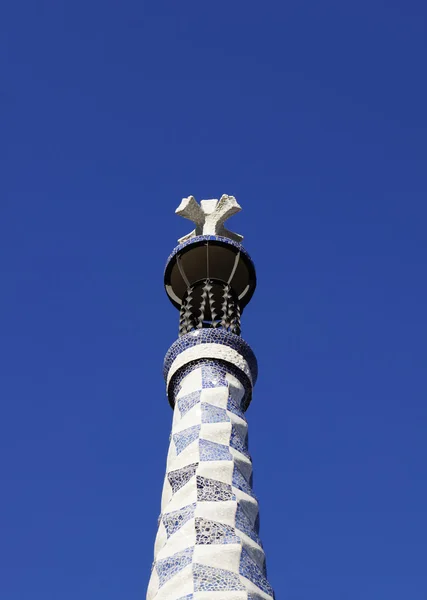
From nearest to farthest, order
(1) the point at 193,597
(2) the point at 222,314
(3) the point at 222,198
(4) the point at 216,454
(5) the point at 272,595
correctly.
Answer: (1) the point at 193,597 → (5) the point at 272,595 → (4) the point at 216,454 → (2) the point at 222,314 → (3) the point at 222,198

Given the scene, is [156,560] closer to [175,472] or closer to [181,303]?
[175,472]

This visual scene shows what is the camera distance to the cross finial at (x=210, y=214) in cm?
711

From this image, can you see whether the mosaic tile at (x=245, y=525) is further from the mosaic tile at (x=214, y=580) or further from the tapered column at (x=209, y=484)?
the mosaic tile at (x=214, y=580)

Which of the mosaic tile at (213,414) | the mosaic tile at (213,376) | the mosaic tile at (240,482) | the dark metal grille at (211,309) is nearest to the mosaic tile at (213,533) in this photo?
the mosaic tile at (240,482)

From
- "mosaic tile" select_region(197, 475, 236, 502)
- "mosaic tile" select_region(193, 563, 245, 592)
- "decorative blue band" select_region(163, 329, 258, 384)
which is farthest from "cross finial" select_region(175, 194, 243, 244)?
"mosaic tile" select_region(193, 563, 245, 592)

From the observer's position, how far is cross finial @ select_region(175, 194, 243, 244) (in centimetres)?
711

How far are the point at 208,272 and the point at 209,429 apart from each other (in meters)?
1.67

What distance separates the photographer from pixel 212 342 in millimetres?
6086

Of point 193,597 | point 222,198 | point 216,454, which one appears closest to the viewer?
point 193,597

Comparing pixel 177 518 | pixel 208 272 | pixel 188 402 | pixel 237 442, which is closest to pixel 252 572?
pixel 177 518

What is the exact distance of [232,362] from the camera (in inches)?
236

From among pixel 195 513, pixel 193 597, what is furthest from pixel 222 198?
pixel 193 597

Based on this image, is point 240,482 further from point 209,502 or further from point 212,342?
point 212,342

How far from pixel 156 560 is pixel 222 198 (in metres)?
3.18
